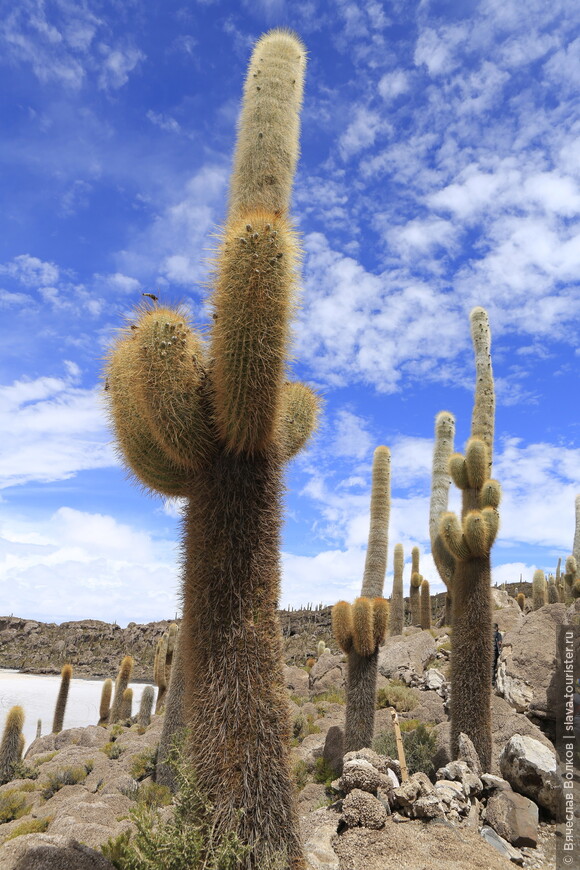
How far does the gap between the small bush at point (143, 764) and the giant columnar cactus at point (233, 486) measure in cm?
864

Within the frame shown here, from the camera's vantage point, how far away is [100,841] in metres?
6.62

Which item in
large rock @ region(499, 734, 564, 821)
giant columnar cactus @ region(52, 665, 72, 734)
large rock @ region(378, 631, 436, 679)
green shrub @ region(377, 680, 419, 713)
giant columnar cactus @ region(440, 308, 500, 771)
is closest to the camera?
large rock @ region(499, 734, 564, 821)

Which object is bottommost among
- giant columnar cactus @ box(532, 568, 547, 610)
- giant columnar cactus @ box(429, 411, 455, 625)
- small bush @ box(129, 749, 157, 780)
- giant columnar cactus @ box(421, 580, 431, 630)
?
small bush @ box(129, 749, 157, 780)

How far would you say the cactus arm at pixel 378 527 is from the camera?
1650cm

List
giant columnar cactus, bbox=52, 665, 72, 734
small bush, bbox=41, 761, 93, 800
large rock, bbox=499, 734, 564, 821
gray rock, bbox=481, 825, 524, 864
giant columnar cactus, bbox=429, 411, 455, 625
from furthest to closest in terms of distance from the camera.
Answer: giant columnar cactus, bbox=52, 665, 72, 734
giant columnar cactus, bbox=429, 411, 455, 625
small bush, bbox=41, 761, 93, 800
large rock, bbox=499, 734, 564, 821
gray rock, bbox=481, 825, 524, 864

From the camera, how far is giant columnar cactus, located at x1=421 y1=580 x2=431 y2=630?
78.4 ft

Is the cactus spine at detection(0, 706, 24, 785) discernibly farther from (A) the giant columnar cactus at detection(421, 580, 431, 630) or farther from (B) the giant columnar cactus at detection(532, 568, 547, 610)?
(B) the giant columnar cactus at detection(532, 568, 547, 610)

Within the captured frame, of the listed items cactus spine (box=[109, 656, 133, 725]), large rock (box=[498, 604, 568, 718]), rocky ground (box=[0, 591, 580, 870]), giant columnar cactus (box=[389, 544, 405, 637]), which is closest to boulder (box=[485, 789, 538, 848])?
rocky ground (box=[0, 591, 580, 870])

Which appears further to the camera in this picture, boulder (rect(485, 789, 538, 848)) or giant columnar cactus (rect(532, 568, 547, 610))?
giant columnar cactus (rect(532, 568, 547, 610))

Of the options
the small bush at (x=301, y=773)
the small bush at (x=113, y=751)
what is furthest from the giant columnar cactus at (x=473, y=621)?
the small bush at (x=113, y=751)

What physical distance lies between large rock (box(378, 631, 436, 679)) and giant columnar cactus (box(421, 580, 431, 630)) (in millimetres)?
4274

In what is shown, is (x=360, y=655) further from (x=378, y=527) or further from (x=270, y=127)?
(x=270, y=127)

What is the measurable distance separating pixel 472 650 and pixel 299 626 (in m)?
37.0

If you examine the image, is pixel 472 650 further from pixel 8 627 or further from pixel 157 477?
pixel 8 627
